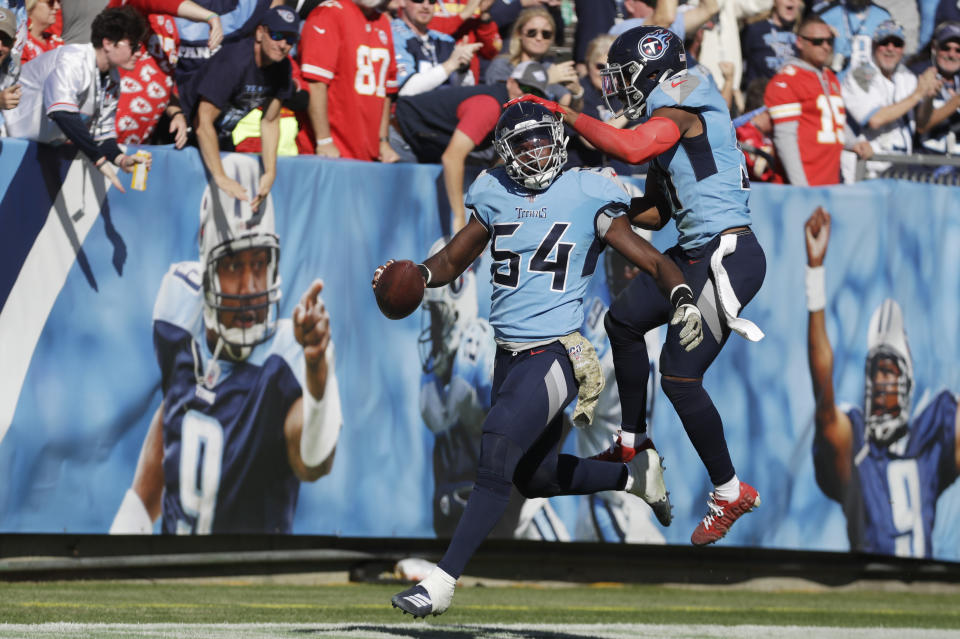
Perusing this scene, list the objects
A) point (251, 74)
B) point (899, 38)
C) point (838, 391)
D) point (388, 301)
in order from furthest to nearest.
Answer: point (899, 38) → point (838, 391) → point (251, 74) → point (388, 301)

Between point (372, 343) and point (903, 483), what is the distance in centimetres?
380

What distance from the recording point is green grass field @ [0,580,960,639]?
6.55 metres

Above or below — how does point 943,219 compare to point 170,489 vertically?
above

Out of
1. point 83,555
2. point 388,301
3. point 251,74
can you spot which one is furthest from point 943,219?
point 83,555

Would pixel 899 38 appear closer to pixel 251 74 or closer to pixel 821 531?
pixel 821 531

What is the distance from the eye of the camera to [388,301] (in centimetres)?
575

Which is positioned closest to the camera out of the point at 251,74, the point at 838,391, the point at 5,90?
the point at 5,90

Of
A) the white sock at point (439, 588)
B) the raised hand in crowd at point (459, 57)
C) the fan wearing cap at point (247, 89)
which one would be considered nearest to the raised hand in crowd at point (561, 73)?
the raised hand in crowd at point (459, 57)

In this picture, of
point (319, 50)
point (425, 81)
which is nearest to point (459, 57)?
point (425, 81)

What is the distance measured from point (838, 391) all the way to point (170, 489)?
4477 mm

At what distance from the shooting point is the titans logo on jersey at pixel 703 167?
6.11 metres

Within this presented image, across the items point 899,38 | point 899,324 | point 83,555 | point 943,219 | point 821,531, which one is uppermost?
point 899,38

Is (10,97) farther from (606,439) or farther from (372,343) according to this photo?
(606,439)

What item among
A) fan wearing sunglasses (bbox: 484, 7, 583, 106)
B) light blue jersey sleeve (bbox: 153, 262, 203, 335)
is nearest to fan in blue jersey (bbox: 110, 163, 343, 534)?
light blue jersey sleeve (bbox: 153, 262, 203, 335)
